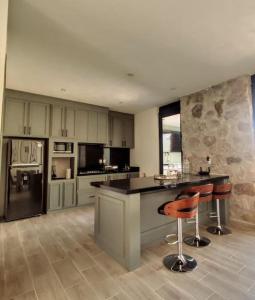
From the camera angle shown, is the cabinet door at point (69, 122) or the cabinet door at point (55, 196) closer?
the cabinet door at point (55, 196)

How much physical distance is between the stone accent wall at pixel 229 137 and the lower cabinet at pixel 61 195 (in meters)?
3.02

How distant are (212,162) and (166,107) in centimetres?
206

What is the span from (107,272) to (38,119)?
11.6 ft

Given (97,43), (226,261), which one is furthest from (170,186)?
(97,43)

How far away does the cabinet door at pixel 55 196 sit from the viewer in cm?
420

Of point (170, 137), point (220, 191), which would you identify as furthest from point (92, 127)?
point (220, 191)

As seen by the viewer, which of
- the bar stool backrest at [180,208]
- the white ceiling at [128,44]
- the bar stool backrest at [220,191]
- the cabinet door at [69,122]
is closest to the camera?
the white ceiling at [128,44]

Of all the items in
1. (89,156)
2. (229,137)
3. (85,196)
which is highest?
(229,137)

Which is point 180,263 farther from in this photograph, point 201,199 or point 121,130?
point 121,130

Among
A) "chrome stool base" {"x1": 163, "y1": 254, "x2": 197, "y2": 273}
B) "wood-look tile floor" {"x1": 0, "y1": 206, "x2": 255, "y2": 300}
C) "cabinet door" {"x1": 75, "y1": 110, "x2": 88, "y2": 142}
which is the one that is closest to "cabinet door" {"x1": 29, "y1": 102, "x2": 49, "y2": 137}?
"cabinet door" {"x1": 75, "y1": 110, "x2": 88, "y2": 142}

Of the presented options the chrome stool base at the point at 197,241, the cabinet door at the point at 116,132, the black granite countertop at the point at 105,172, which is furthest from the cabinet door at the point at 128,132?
the chrome stool base at the point at 197,241

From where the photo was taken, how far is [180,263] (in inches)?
82.5

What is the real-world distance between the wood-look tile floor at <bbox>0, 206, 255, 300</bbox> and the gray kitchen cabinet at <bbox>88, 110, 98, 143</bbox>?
8.73ft

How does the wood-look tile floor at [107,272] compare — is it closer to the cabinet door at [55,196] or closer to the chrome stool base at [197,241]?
the chrome stool base at [197,241]
